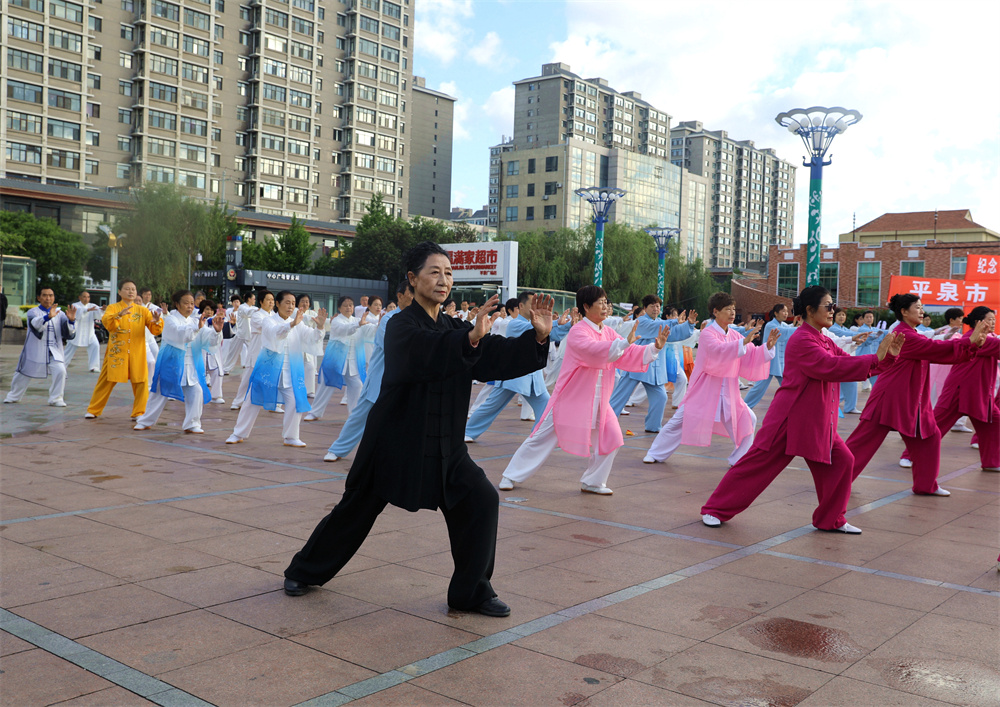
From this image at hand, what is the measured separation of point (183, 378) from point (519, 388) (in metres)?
3.74

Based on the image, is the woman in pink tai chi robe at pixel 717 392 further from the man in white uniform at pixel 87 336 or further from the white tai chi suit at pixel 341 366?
the man in white uniform at pixel 87 336

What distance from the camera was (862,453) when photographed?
22.5 ft

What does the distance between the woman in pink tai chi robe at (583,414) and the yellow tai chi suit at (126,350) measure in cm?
561

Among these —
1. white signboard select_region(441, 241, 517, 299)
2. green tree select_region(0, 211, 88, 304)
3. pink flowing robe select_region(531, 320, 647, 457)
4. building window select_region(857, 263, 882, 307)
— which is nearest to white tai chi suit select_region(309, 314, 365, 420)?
pink flowing robe select_region(531, 320, 647, 457)

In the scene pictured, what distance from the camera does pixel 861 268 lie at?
49344 millimetres

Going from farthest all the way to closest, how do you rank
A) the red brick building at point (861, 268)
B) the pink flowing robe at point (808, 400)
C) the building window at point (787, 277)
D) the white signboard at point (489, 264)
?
the building window at point (787, 277) < the red brick building at point (861, 268) < the white signboard at point (489, 264) < the pink flowing robe at point (808, 400)

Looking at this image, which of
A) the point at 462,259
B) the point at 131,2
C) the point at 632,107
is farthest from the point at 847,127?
the point at 632,107

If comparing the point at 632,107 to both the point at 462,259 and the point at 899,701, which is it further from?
the point at 899,701

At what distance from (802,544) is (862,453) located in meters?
2.00

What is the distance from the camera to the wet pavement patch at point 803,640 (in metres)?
3.41

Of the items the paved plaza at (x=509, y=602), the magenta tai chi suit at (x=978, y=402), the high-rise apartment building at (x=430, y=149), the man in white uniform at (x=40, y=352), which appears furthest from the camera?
the high-rise apartment building at (x=430, y=149)

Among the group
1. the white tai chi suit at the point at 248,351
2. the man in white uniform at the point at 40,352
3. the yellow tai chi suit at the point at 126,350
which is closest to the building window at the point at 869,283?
the white tai chi suit at the point at 248,351

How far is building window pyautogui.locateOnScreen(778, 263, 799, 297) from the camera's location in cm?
5244

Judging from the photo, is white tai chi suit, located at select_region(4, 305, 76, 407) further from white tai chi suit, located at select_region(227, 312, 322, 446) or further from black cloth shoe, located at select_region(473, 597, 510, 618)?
black cloth shoe, located at select_region(473, 597, 510, 618)
